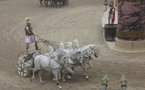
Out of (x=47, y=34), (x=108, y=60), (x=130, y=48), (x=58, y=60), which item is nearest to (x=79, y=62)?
(x=58, y=60)

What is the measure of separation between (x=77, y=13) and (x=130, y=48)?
11.4 metres

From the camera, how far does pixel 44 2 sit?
33906 mm

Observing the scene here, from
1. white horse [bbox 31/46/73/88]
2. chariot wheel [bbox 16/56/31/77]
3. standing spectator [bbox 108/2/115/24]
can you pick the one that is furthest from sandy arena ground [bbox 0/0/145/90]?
standing spectator [bbox 108/2/115/24]

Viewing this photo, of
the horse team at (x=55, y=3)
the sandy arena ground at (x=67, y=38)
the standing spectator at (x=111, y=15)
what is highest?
the standing spectator at (x=111, y=15)

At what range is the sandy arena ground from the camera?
14.0 m

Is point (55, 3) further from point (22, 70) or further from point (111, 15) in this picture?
point (22, 70)

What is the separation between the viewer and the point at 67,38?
21.0m

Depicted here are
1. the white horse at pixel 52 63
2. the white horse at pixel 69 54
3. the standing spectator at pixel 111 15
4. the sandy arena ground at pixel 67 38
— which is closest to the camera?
the white horse at pixel 69 54

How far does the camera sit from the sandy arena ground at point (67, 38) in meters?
14.0

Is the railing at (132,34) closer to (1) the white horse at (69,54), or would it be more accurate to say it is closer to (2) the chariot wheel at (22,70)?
(1) the white horse at (69,54)

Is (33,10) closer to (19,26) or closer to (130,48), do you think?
(19,26)

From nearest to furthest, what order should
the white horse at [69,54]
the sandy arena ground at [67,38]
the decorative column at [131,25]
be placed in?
the white horse at [69,54]
the sandy arena ground at [67,38]
the decorative column at [131,25]

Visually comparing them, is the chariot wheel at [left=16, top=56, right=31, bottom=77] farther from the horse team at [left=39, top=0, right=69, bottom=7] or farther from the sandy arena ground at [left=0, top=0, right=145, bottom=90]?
the horse team at [left=39, top=0, right=69, bottom=7]

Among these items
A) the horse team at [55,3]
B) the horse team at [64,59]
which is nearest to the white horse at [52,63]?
the horse team at [64,59]
